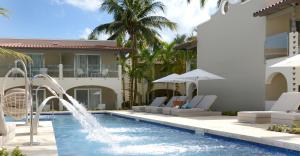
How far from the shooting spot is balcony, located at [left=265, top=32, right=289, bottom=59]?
63.3ft

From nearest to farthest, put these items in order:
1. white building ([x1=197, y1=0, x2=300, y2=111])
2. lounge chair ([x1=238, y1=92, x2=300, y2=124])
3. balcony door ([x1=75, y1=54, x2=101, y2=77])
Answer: lounge chair ([x1=238, y1=92, x2=300, y2=124]), white building ([x1=197, y1=0, x2=300, y2=111]), balcony door ([x1=75, y1=54, x2=101, y2=77])

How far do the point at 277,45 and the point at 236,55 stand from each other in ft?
14.6

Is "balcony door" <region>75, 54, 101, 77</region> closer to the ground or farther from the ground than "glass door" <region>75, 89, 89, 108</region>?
farther from the ground

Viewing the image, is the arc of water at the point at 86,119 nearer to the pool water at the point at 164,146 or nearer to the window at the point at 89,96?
the pool water at the point at 164,146

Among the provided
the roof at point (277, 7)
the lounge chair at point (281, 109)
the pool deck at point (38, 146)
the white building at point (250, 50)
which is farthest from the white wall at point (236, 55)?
the pool deck at point (38, 146)

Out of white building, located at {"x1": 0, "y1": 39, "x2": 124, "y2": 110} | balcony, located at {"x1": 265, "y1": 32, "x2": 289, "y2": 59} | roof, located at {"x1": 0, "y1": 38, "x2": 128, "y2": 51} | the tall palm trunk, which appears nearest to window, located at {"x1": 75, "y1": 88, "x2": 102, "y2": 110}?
white building, located at {"x1": 0, "y1": 39, "x2": 124, "y2": 110}

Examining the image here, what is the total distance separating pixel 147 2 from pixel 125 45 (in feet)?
15.7

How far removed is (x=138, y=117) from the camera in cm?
2134

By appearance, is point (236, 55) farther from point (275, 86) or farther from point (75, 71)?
point (75, 71)

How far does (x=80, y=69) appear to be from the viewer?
3209cm

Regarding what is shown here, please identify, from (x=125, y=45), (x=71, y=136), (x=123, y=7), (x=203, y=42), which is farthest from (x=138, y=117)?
(x=125, y=45)

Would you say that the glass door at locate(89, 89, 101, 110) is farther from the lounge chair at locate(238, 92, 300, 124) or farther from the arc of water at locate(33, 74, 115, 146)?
the lounge chair at locate(238, 92, 300, 124)

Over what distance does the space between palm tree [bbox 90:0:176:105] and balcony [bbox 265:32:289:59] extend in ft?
49.7

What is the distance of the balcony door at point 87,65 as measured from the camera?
32.2 m
